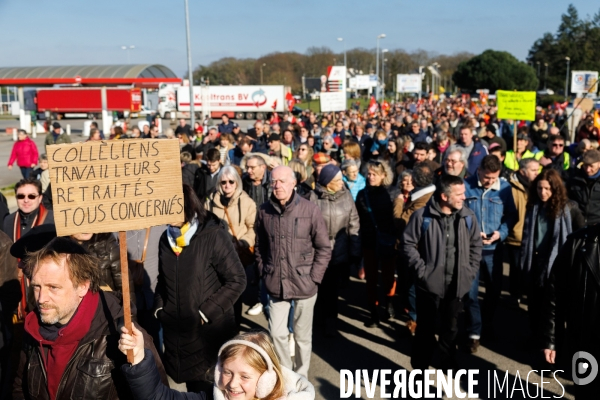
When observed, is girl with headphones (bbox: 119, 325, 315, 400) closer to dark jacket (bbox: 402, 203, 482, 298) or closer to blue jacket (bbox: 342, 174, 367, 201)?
dark jacket (bbox: 402, 203, 482, 298)

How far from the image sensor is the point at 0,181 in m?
18.3

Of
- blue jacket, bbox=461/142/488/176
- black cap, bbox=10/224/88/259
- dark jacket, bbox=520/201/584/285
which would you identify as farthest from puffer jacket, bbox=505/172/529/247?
black cap, bbox=10/224/88/259

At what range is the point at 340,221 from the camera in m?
5.91

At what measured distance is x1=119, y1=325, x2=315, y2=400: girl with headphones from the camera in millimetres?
2369

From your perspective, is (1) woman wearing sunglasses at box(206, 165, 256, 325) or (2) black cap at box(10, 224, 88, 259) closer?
(2) black cap at box(10, 224, 88, 259)

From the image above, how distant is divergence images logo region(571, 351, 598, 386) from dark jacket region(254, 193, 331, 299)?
2100 mm

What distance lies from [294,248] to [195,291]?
103 cm

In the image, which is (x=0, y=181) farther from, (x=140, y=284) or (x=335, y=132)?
Answer: (x=140, y=284)

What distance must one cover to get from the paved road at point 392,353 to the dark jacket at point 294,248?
35.9 inches

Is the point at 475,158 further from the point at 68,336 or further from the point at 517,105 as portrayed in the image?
the point at 68,336

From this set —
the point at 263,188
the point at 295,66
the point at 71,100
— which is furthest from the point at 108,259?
the point at 295,66

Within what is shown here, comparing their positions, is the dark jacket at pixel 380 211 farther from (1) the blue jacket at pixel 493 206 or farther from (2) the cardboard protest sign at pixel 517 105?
(2) the cardboard protest sign at pixel 517 105

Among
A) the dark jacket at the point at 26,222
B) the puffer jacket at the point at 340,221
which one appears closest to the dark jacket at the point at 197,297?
the dark jacket at the point at 26,222

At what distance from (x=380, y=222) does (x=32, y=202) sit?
10.7 feet
